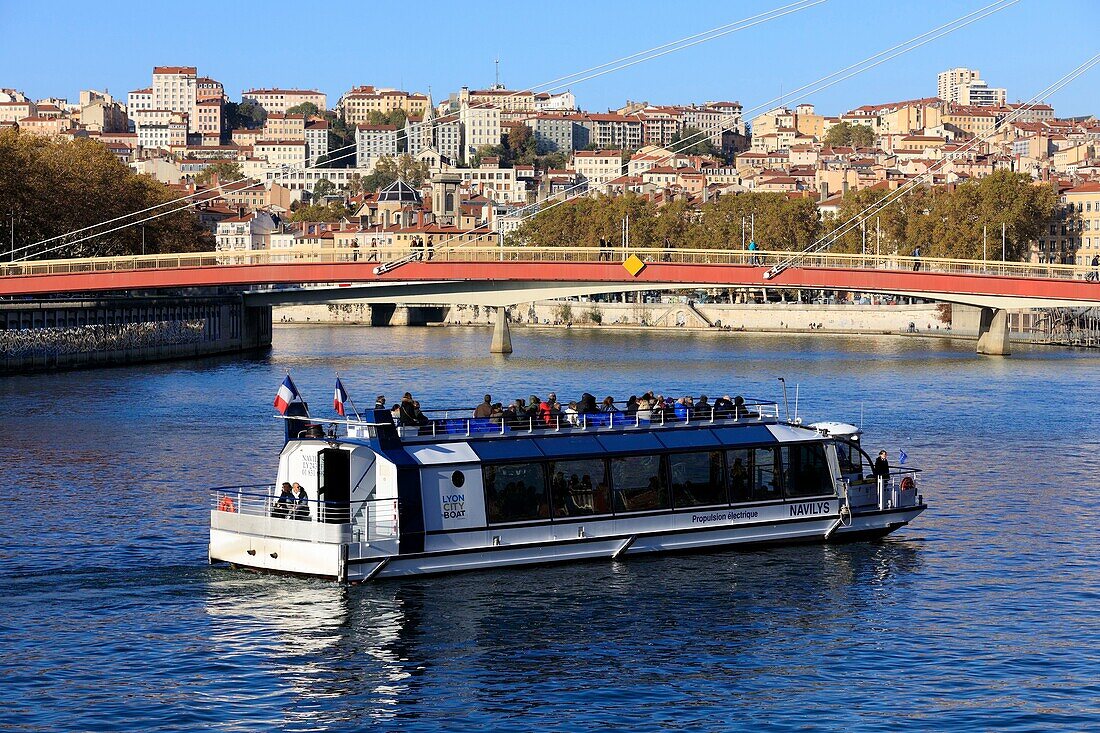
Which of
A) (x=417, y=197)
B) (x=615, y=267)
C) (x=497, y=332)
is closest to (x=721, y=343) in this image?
(x=497, y=332)

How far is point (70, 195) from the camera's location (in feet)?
253

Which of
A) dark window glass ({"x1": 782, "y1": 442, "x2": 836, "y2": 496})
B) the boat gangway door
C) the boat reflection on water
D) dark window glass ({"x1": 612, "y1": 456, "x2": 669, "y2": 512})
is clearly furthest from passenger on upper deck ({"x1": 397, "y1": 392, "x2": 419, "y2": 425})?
dark window glass ({"x1": 782, "y1": 442, "x2": 836, "y2": 496})

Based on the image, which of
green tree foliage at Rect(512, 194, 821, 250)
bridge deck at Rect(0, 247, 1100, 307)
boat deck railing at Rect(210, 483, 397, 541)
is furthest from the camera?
green tree foliage at Rect(512, 194, 821, 250)

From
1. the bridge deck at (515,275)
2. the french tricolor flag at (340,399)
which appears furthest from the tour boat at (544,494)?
A: the bridge deck at (515,275)

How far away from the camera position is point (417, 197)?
197 meters

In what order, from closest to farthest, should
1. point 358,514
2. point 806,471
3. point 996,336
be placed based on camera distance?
point 358,514 → point 806,471 → point 996,336

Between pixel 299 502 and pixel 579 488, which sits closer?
pixel 299 502

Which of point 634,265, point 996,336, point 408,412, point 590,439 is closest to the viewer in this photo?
point 408,412

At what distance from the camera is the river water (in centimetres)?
1781

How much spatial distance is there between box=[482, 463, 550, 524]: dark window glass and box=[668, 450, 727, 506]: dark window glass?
201cm

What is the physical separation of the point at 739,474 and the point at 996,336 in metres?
50.2

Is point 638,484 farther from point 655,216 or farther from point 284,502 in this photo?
point 655,216

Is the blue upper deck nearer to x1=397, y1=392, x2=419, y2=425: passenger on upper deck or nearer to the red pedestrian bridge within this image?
x1=397, y1=392, x2=419, y2=425: passenger on upper deck

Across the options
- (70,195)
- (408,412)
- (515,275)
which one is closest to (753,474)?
(408,412)
